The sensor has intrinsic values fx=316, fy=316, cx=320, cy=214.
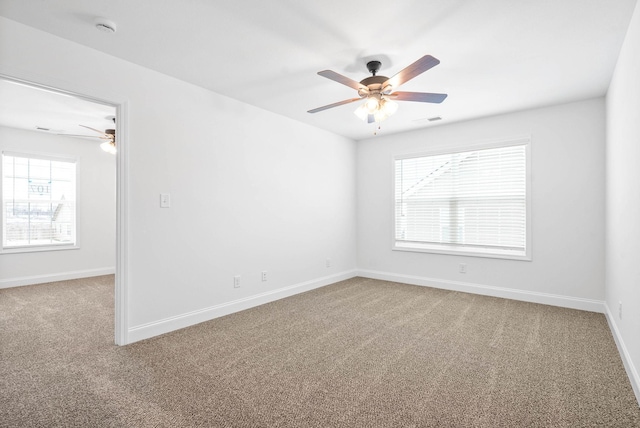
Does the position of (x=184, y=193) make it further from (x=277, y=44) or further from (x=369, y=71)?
(x=369, y=71)

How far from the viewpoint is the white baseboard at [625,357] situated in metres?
2.00

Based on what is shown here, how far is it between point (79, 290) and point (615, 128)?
6.97 meters

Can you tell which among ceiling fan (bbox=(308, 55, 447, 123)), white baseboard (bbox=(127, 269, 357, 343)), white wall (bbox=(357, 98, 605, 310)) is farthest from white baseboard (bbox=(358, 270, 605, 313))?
ceiling fan (bbox=(308, 55, 447, 123))

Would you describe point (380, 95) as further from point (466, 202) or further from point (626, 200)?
point (466, 202)

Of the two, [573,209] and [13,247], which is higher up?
[573,209]

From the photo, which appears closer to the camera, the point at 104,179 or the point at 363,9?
the point at 363,9

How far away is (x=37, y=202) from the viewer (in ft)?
17.8

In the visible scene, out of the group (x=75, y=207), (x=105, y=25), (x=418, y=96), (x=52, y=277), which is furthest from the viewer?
(x=75, y=207)

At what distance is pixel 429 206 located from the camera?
5.14m

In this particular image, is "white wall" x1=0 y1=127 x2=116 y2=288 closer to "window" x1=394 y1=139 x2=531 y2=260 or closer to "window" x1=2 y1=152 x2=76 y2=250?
"window" x1=2 y1=152 x2=76 y2=250

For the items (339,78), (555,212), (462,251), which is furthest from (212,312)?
(555,212)

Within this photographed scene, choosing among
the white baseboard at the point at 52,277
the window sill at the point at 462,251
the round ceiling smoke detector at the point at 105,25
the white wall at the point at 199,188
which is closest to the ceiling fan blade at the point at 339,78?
the round ceiling smoke detector at the point at 105,25

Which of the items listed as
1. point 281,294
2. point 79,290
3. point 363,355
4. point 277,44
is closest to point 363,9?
point 277,44

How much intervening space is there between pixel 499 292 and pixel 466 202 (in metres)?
1.34
